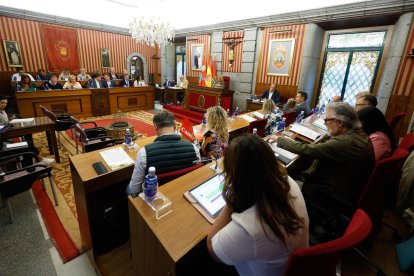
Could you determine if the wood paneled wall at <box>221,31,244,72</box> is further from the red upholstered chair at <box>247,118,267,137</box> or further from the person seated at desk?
the person seated at desk

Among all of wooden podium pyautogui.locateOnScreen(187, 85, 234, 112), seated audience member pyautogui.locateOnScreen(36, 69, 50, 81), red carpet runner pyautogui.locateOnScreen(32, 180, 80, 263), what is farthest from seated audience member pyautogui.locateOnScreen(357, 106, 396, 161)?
seated audience member pyautogui.locateOnScreen(36, 69, 50, 81)

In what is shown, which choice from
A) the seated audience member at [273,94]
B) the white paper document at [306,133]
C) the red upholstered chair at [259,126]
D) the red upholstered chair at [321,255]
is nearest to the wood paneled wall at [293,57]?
the seated audience member at [273,94]

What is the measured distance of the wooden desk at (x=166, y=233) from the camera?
0.98 metres

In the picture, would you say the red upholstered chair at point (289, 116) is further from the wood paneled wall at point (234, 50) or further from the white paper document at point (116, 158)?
the wood paneled wall at point (234, 50)

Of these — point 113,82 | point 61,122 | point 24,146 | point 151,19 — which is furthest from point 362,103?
point 113,82

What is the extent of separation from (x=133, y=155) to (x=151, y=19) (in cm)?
527

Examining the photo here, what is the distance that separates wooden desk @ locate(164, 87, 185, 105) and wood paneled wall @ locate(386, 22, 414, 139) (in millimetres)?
6668

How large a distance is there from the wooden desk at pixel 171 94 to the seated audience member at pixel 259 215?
26.5ft

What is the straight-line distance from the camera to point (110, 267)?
1792mm

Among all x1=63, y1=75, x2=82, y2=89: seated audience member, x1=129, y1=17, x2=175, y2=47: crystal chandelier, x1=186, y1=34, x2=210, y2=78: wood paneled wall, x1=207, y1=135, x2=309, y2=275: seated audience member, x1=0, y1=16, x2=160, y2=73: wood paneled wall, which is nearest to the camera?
x1=207, y1=135, x2=309, y2=275: seated audience member

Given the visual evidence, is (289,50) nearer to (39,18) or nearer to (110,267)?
(110,267)

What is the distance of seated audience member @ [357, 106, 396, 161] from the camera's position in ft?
7.02

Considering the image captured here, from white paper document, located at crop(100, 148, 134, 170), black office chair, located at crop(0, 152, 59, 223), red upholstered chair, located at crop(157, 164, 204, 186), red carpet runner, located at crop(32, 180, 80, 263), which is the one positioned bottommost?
red carpet runner, located at crop(32, 180, 80, 263)

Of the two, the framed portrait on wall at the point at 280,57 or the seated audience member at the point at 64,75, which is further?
the seated audience member at the point at 64,75
